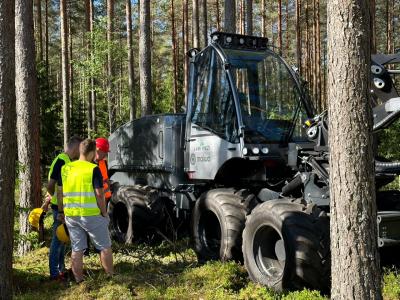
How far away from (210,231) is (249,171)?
3.78ft

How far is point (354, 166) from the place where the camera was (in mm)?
4047

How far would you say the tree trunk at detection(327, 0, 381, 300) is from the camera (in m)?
4.02

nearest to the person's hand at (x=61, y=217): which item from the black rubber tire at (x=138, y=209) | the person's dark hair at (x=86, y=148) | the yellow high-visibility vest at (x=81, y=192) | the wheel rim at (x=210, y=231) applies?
the yellow high-visibility vest at (x=81, y=192)

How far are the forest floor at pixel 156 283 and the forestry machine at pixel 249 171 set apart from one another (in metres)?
0.24

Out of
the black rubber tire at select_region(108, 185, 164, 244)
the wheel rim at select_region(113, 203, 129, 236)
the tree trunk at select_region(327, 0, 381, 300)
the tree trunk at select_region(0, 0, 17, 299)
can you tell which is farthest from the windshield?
the wheel rim at select_region(113, 203, 129, 236)

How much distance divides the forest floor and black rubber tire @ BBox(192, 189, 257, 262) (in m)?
0.23

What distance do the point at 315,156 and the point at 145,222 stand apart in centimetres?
352

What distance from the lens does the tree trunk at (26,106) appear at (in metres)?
8.50

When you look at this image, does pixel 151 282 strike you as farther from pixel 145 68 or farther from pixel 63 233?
pixel 145 68

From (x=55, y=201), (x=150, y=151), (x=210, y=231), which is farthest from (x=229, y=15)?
(x=55, y=201)

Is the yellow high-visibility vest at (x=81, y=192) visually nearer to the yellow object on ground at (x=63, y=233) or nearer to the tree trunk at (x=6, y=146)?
the yellow object on ground at (x=63, y=233)

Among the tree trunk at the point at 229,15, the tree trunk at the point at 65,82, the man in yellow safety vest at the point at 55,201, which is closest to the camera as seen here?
the man in yellow safety vest at the point at 55,201

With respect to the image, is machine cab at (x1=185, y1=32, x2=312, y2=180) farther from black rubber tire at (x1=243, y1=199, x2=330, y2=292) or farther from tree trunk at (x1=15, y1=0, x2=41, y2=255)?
tree trunk at (x1=15, y1=0, x2=41, y2=255)

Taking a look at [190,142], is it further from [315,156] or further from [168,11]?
[168,11]
